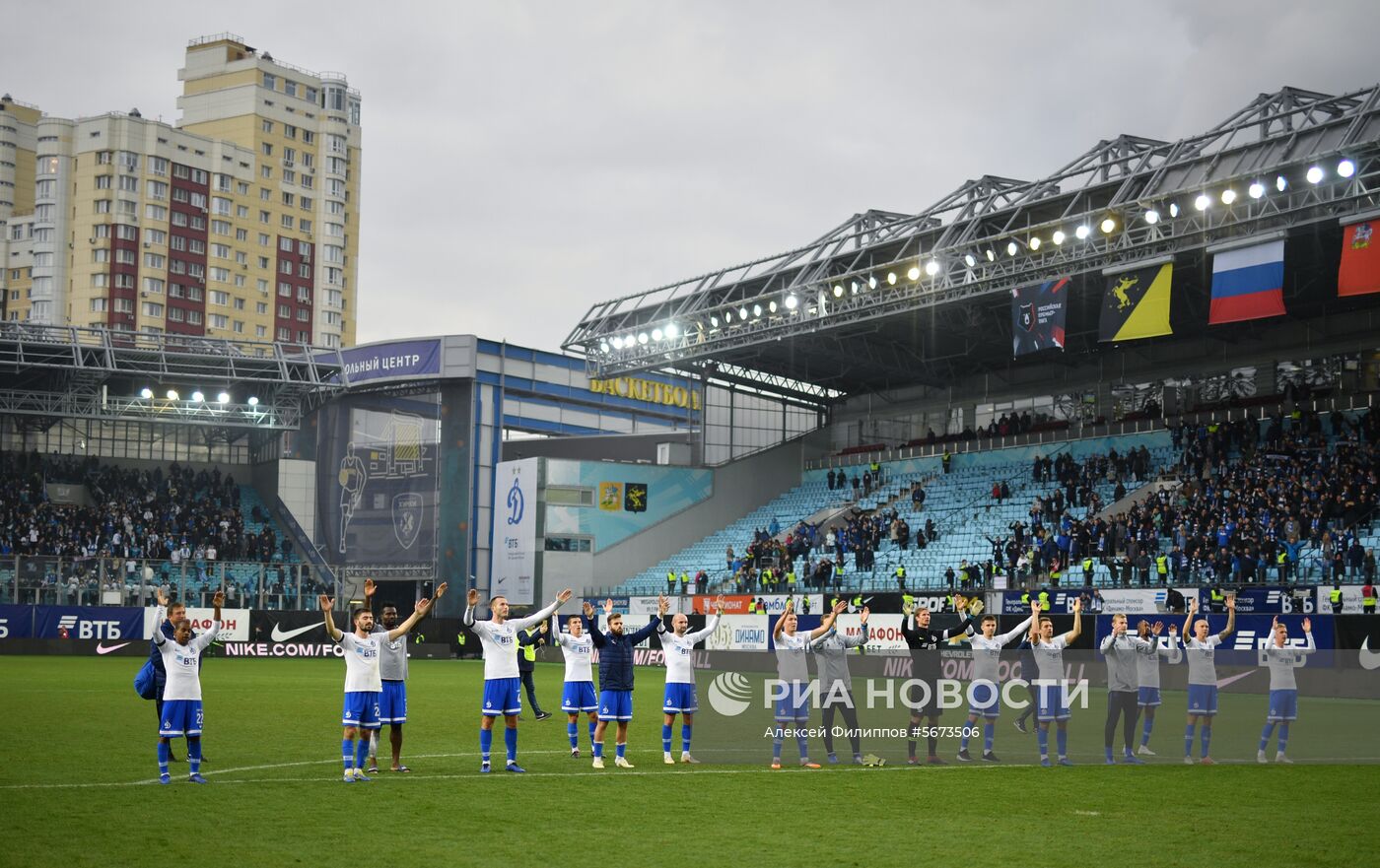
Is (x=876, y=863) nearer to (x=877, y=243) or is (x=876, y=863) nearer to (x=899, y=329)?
Answer: (x=877, y=243)

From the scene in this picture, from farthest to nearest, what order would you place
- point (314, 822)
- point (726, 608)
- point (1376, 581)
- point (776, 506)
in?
point (776, 506) < point (726, 608) < point (1376, 581) < point (314, 822)

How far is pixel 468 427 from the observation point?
209 feet

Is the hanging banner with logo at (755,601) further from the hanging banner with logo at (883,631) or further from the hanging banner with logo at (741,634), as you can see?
the hanging banner with logo at (883,631)

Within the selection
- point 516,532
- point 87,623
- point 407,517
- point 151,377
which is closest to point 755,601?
point 516,532

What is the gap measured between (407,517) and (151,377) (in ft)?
41.2

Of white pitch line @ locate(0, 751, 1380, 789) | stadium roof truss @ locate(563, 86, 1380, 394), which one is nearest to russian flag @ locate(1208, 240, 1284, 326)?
stadium roof truss @ locate(563, 86, 1380, 394)

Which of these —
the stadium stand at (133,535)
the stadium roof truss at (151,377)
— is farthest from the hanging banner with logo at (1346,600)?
the stadium roof truss at (151,377)

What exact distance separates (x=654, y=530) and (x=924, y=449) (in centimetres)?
1258

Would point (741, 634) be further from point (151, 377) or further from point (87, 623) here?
point (151, 377)

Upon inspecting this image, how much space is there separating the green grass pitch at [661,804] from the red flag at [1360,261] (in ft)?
50.0

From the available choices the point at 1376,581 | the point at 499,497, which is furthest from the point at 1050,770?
the point at 499,497

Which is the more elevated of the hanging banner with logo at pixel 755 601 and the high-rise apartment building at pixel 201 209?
the high-rise apartment building at pixel 201 209

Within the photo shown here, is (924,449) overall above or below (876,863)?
above

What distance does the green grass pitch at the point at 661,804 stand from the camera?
11773 mm
